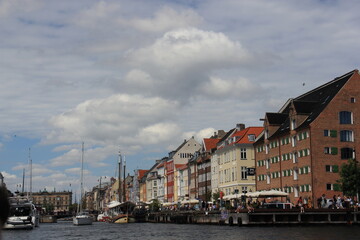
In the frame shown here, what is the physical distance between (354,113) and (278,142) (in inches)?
568

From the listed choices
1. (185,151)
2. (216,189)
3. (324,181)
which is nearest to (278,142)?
(324,181)

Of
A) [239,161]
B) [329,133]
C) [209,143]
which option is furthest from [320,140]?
[209,143]

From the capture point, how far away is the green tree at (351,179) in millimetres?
67425

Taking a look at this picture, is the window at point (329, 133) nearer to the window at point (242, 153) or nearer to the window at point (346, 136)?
the window at point (346, 136)

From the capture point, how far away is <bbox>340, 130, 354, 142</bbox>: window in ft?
274

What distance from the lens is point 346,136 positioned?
83.6m

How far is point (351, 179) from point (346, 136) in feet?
56.4

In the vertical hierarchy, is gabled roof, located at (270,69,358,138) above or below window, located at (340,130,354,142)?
above

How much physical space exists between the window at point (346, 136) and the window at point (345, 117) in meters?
1.47

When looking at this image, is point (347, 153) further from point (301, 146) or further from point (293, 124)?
point (293, 124)

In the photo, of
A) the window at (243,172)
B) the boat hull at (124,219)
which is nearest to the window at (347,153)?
the window at (243,172)

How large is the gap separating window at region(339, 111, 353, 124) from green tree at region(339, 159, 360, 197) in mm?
16851

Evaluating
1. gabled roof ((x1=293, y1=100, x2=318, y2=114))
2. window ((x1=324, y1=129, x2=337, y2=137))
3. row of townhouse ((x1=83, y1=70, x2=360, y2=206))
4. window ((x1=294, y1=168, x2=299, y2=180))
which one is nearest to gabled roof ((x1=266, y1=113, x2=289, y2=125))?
row of townhouse ((x1=83, y1=70, x2=360, y2=206))

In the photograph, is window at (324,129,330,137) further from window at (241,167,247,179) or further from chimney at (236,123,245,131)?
chimney at (236,123,245,131)
